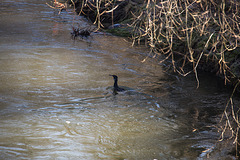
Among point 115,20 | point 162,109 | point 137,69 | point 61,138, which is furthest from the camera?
point 115,20

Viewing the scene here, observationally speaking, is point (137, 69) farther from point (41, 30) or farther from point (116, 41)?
point (41, 30)

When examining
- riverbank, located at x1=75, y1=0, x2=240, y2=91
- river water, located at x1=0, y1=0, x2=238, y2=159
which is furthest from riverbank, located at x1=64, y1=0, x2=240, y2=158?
river water, located at x1=0, y1=0, x2=238, y2=159

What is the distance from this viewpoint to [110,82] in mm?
8766

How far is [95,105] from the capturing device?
23.6 feet

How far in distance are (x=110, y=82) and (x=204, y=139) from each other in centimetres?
361

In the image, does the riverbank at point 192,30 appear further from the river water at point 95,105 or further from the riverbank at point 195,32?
the river water at point 95,105

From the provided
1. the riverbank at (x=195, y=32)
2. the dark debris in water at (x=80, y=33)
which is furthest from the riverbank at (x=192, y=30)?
the dark debris in water at (x=80, y=33)

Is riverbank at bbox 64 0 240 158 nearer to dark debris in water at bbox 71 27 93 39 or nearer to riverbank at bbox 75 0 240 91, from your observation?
riverbank at bbox 75 0 240 91

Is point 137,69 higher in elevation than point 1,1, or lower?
lower

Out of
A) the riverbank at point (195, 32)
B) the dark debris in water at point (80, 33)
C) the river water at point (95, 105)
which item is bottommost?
the river water at point (95, 105)

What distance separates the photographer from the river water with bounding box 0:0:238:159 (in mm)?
5438

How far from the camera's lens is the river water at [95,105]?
5.44 m

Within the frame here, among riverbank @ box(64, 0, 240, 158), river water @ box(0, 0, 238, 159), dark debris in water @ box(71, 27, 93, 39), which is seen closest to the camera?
riverbank @ box(64, 0, 240, 158)

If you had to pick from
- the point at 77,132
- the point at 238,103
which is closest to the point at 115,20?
the point at 238,103
